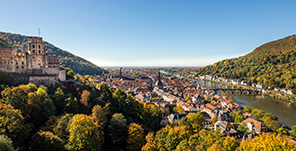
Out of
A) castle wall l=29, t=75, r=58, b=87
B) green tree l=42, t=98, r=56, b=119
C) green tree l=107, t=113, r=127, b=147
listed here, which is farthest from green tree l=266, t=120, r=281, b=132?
castle wall l=29, t=75, r=58, b=87

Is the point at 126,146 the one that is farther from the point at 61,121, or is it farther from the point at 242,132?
the point at 242,132

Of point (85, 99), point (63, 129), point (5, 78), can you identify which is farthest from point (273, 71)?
point (5, 78)

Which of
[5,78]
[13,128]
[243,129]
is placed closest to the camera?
[13,128]

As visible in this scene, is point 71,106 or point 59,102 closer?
point 71,106

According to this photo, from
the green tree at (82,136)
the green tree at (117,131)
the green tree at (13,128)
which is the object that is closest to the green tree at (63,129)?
the green tree at (82,136)

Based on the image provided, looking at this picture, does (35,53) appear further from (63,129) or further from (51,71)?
(63,129)
